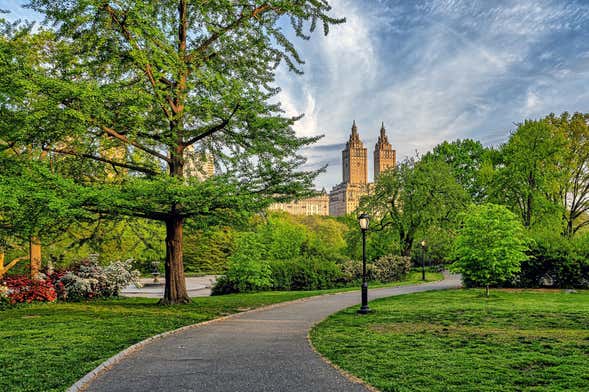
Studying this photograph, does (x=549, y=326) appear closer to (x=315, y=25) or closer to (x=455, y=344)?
(x=455, y=344)

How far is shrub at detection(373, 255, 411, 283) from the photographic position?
3212 centimetres

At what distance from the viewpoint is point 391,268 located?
33.0 metres

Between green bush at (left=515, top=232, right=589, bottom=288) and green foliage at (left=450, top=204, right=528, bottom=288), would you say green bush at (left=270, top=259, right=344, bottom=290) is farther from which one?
green bush at (left=515, top=232, right=589, bottom=288)

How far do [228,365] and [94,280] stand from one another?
1350 centimetres

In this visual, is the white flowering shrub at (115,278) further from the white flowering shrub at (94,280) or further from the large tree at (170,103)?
the large tree at (170,103)

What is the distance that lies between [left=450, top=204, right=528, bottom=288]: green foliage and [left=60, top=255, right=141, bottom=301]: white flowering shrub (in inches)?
575

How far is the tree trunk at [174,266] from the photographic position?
16.1 meters

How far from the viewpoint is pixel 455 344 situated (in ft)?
27.7

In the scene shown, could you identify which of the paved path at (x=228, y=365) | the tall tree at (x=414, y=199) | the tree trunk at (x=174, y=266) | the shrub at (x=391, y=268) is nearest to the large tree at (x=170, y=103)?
the tree trunk at (x=174, y=266)

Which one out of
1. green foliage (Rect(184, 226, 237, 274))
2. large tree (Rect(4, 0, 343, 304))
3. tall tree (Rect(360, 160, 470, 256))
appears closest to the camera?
large tree (Rect(4, 0, 343, 304))

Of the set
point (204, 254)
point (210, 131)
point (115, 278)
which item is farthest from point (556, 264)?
point (204, 254)

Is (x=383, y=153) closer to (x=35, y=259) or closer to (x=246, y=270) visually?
(x=246, y=270)

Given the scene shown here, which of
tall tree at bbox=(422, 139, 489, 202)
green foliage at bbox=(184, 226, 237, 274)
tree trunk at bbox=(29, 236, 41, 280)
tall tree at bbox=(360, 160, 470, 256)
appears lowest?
green foliage at bbox=(184, 226, 237, 274)

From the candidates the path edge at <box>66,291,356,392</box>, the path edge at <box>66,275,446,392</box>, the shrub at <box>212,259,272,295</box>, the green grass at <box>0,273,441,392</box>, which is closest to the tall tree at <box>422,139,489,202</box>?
the shrub at <box>212,259,272,295</box>
